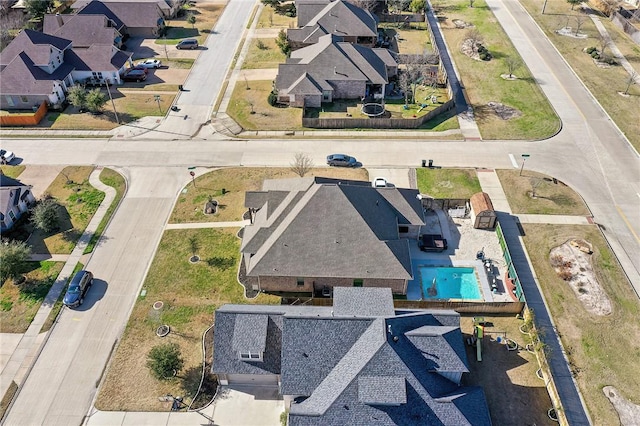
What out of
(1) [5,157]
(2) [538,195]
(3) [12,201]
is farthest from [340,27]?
(3) [12,201]

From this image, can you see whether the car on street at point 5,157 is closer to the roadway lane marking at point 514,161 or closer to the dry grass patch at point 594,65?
the roadway lane marking at point 514,161

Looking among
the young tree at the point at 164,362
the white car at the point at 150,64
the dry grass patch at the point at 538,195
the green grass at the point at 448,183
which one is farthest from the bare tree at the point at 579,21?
the young tree at the point at 164,362

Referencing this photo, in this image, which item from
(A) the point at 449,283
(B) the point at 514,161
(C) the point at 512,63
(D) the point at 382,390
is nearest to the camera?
(D) the point at 382,390

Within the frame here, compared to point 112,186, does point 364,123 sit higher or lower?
higher

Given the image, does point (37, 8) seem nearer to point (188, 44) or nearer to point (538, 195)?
point (188, 44)

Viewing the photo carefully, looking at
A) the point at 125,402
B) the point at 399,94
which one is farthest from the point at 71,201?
the point at 399,94

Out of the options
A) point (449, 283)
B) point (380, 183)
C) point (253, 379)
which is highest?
point (380, 183)

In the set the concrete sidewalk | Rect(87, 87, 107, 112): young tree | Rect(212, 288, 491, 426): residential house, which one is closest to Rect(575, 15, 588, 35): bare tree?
Rect(212, 288, 491, 426): residential house

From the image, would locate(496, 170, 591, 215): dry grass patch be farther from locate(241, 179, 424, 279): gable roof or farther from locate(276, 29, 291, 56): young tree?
locate(276, 29, 291, 56): young tree
